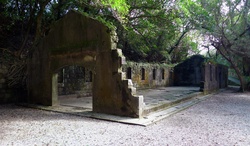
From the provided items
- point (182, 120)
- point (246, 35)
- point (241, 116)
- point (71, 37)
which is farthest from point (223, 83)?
point (71, 37)

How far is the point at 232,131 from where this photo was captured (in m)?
5.25

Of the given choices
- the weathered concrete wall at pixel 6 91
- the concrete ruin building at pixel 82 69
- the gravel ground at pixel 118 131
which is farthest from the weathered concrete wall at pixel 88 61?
the weathered concrete wall at pixel 6 91

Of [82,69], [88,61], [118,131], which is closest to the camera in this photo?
[118,131]

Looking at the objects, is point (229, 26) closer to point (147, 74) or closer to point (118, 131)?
point (147, 74)

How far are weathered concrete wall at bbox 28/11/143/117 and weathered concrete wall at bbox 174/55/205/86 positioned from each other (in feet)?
52.5

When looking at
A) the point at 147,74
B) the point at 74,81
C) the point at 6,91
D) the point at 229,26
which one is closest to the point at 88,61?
the point at 74,81

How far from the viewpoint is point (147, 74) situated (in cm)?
1714

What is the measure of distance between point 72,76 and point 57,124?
5.99 metres

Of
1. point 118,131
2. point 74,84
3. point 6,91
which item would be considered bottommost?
point 118,131

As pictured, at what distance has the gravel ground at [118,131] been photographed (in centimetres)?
439

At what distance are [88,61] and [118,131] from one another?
9.95 feet

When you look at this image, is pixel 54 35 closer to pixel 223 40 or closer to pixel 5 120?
pixel 5 120

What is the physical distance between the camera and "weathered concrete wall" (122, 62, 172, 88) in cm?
1523

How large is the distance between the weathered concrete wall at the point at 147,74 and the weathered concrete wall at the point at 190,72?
1577 mm
